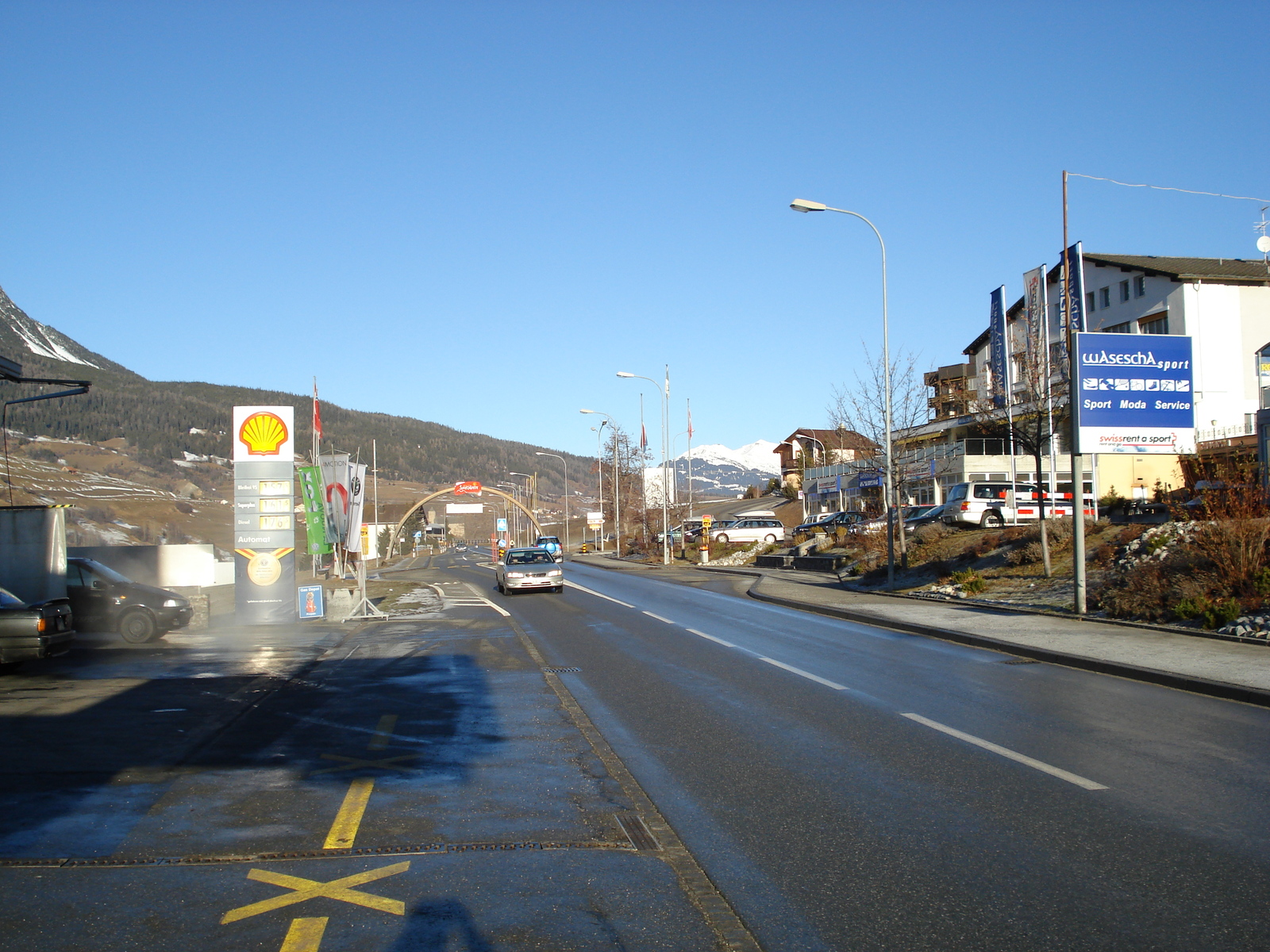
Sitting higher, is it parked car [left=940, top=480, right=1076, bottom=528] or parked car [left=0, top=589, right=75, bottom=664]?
parked car [left=940, top=480, right=1076, bottom=528]

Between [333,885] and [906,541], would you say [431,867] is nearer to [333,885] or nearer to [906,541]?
[333,885]

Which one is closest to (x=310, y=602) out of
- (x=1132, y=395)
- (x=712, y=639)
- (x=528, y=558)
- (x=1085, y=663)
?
(x=712, y=639)

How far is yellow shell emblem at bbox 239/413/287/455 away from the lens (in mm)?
22094

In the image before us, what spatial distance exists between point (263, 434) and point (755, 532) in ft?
140

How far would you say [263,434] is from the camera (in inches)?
872

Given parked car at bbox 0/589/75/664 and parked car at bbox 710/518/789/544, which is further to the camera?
parked car at bbox 710/518/789/544

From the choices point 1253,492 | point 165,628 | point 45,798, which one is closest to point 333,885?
point 45,798

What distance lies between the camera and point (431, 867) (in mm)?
5352

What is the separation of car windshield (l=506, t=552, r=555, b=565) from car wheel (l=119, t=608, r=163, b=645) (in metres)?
14.8

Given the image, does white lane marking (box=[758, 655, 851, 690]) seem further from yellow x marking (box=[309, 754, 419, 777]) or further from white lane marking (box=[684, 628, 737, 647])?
yellow x marking (box=[309, 754, 419, 777])

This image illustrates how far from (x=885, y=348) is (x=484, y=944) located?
79.8ft

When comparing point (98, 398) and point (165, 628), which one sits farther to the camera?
point (98, 398)

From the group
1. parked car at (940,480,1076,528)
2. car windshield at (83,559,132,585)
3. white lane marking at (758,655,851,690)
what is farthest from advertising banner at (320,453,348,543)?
parked car at (940,480,1076,528)

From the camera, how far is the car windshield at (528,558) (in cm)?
3262
